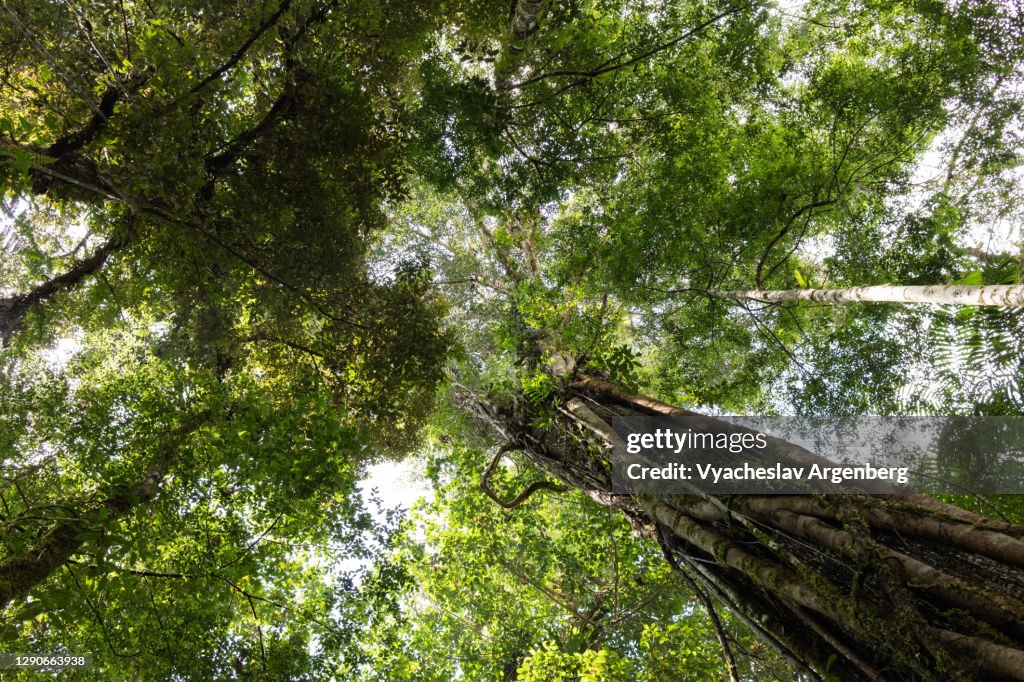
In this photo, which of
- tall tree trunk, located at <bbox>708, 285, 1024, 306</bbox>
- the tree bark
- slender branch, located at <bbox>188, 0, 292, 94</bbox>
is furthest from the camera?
the tree bark

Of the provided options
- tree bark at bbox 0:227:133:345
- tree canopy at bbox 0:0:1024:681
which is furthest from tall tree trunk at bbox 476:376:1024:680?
tree bark at bbox 0:227:133:345

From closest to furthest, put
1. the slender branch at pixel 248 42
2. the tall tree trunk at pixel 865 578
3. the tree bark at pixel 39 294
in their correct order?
the tall tree trunk at pixel 865 578, the slender branch at pixel 248 42, the tree bark at pixel 39 294

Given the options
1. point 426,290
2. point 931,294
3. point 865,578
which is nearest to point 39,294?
point 426,290

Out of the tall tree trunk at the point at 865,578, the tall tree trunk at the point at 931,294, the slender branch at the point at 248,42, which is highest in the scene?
the slender branch at the point at 248,42

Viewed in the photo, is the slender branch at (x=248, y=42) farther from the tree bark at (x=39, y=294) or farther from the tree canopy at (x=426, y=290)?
the tree bark at (x=39, y=294)

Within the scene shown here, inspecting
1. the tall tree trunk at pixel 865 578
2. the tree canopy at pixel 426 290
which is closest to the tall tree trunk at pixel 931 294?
the tree canopy at pixel 426 290

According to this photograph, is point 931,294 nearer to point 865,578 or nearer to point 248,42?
point 865,578

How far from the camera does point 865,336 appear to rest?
20.8ft

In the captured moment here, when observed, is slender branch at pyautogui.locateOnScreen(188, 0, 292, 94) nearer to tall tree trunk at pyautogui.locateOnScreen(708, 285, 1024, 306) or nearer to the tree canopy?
the tree canopy

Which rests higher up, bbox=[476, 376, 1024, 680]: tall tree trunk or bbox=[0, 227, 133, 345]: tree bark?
bbox=[0, 227, 133, 345]: tree bark

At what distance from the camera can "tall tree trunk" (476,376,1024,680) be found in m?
2.31

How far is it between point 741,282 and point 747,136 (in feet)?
7.18

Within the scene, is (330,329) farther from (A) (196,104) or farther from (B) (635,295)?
(B) (635,295)

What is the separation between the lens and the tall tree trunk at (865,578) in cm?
231
